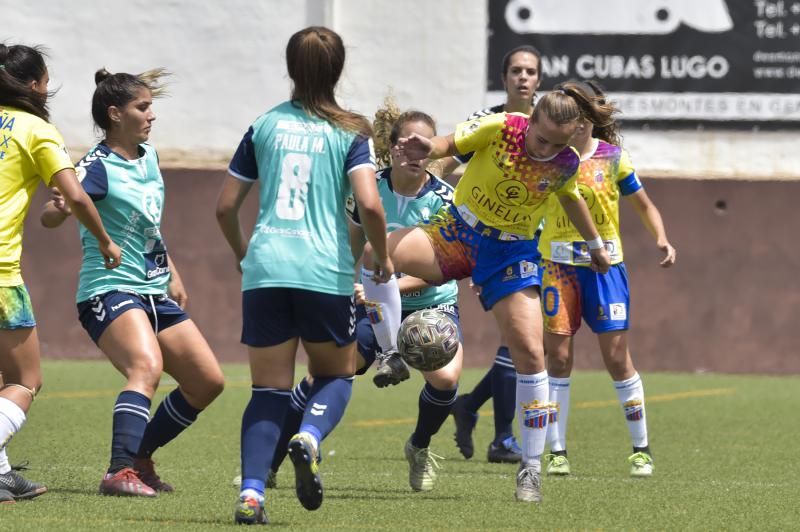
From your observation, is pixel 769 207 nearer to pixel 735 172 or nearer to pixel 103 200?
pixel 735 172

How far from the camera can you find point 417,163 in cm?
746

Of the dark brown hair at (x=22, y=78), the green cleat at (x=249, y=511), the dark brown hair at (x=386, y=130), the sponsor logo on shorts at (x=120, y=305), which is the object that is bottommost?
the green cleat at (x=249, y=511)

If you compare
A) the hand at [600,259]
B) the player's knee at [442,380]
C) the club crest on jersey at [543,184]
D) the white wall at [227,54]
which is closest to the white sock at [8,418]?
the player's knee at [442,380]

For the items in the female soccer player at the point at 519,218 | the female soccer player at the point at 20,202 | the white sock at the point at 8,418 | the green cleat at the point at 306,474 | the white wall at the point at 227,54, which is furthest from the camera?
the white wall at the point at 227,54

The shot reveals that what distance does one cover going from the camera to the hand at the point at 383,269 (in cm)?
557

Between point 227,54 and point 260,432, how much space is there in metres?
12.3

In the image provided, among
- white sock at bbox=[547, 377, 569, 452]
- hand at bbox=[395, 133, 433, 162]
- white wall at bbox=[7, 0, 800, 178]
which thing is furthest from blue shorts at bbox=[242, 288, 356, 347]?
white wall at bbox=[7, 0, 800, 178]

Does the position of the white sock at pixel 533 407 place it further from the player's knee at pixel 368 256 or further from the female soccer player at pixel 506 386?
the female soccer player at pixel 506 386

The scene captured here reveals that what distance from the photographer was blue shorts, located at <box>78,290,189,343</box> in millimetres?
6637

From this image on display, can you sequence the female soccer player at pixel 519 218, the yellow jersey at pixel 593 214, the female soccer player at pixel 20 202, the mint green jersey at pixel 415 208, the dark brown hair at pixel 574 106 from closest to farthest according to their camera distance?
1. the female soccer player at pixel 20 202
2. the dark brown hair at pixel 574 106
3. the female soccer player at pixel 519 218
4. the mint green jersey at pixel 415 208
5. the yellow jersey at pixel 593 214

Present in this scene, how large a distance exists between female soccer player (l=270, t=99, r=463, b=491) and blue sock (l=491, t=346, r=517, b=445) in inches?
41.2


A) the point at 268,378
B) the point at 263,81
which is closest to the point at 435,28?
the point at 263,81

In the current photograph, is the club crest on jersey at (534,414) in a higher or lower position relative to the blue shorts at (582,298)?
lower

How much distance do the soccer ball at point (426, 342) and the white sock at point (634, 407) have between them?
176cm
